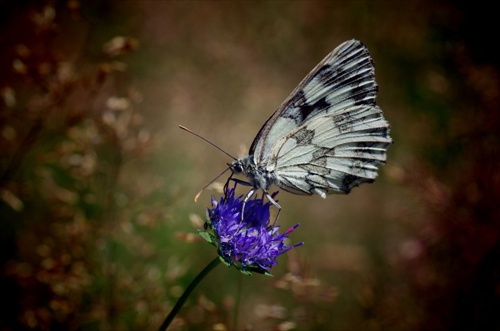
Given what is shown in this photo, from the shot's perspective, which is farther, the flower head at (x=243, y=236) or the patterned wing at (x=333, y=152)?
the patterned wing at (x=333, y=152)

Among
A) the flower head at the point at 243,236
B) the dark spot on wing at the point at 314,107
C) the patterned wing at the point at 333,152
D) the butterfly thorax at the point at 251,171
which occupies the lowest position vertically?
the flower head at the point at 243,236

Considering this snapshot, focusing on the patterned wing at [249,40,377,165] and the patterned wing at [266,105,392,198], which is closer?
the patterned wing at [249,40,377,165]

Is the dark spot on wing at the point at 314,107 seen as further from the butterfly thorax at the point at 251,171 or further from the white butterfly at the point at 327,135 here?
the butterfly thorax at the point at 251,171

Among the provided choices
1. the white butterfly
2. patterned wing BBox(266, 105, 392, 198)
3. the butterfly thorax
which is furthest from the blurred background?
patterned wing BBox(266, 105, 392, 198)

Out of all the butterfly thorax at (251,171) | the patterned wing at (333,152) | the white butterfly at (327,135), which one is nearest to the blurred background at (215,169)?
the butterfly thorax at (251,171)

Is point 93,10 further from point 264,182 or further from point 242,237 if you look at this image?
point 242,237

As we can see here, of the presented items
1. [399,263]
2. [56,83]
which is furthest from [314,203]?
[56,83]

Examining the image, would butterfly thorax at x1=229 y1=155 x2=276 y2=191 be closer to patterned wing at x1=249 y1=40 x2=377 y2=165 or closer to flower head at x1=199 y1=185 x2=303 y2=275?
patterned wing at x1=249 y1=40 x2=377 y2=165
